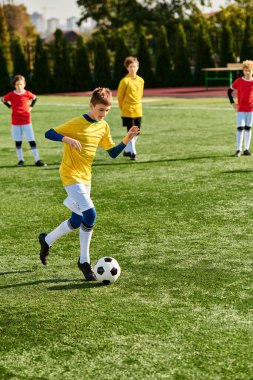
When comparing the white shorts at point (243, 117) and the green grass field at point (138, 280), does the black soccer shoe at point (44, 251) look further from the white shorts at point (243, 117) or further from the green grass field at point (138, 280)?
the white shorts at point (243, 117)

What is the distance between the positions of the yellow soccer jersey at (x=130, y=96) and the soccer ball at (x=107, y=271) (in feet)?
25.8

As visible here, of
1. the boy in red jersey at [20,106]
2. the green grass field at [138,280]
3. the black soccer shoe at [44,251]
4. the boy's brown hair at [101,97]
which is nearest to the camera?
the green grass field at [138,280]

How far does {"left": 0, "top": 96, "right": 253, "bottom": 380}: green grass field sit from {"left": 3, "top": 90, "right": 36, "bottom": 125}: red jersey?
43.7 inches

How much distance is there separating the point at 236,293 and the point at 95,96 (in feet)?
7.15

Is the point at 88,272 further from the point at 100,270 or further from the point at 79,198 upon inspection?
the point at 79,198

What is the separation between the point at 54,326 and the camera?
5016 millimetres

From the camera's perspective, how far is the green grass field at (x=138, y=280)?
4395mm

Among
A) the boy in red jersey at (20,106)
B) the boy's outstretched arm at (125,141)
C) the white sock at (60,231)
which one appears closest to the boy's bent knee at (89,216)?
the white sock at (60,231)

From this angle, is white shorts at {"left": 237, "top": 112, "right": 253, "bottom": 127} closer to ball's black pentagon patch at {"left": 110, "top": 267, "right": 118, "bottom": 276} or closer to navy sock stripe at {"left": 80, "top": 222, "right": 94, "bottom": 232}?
navy sock stripe at {"left": 80, "top": 222, "right": 94, "bottom": 232}

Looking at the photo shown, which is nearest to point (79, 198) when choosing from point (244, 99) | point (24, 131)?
point (24, 131)

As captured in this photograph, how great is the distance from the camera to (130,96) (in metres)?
13.5

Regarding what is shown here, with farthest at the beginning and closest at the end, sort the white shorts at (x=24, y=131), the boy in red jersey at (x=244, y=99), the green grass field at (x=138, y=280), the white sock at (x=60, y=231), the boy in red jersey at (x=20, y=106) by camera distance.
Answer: the white shorts at (x=24, y=131) < the boy in red jersey at (x=20, y=106) < the boy in red jersey at (x=244, y=99) < the white sock at (x=60, y=231) < the green grass field at (x=138, y=280)

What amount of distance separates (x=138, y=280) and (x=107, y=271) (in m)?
0.35

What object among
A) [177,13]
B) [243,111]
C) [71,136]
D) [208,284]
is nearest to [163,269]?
[208,284]
